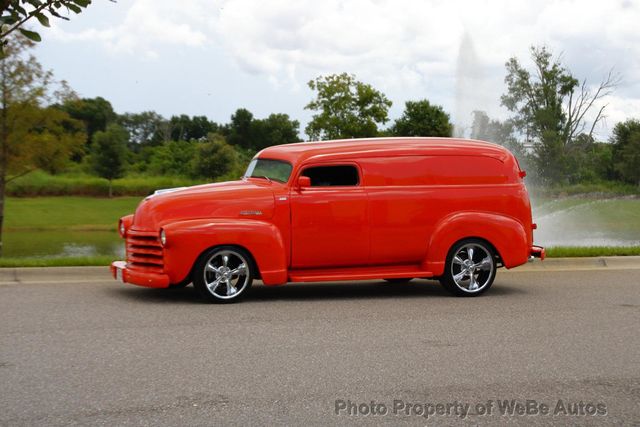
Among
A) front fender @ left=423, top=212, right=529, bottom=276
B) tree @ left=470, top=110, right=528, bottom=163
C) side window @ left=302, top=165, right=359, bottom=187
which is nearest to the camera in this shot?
side window @ left=302, top=165, right=359, bottom=187

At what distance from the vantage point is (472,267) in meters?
11.7

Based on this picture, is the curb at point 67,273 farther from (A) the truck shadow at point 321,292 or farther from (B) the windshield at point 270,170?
(B) the windshield at point 270,170

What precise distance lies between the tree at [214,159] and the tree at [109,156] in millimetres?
6195

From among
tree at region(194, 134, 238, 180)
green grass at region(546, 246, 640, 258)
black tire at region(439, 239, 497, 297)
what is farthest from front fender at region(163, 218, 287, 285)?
tree at region(194, 134, 238, 180)

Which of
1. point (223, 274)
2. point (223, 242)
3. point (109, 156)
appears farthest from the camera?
point (109, 156)

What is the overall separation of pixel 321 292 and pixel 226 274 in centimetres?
184

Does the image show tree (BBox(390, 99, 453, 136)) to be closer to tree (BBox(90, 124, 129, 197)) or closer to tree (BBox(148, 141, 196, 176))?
tree (BBox(148, 141, 196, 176))

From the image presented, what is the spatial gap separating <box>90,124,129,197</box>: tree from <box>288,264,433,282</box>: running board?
202 ft

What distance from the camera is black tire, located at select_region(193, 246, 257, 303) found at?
35.0 feet

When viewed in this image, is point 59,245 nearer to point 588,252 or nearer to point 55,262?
point 55,262

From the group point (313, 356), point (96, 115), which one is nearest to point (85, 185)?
point (96, 115)

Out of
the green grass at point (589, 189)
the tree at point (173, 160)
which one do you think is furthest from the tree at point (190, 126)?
the green grass at point (589, 189)

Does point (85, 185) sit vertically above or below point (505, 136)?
below

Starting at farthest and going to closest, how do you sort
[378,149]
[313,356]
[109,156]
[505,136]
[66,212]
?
[505,136] → [109,156] → [66,212] → [378,149] → [313,356]
